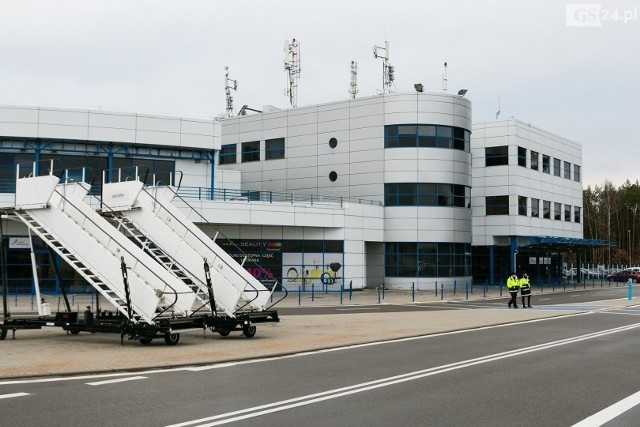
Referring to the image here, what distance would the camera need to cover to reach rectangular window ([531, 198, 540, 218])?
2206 inches

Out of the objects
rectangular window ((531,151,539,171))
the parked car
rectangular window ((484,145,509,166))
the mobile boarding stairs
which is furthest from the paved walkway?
the parked car

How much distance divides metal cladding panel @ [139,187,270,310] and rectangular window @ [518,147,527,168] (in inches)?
1591

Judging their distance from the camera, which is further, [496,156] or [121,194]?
[496,156]

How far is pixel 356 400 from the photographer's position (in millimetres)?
9266

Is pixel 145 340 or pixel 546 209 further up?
pixel 546 209

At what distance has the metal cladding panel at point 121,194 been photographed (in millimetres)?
18703

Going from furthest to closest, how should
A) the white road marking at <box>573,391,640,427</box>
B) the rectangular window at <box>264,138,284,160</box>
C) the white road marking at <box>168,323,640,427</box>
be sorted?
1. the rectangular window at <box>264,138,284,160</box>
2. the white road marking at <box>168,323,640,427</box>
3. the white road marking at <box>573,391,640,427</box>

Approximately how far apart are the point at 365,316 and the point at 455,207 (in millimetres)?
23598

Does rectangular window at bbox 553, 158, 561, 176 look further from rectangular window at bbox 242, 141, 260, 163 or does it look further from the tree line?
the tree line

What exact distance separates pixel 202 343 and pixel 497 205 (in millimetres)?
41858

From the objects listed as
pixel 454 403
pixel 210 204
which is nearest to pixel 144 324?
pixel 454 403

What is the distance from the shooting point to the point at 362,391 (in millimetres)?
9953

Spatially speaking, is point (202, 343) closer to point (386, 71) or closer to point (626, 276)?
point (386, 71)

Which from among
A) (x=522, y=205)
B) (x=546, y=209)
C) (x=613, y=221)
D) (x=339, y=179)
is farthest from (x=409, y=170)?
(x=613, y=221)
